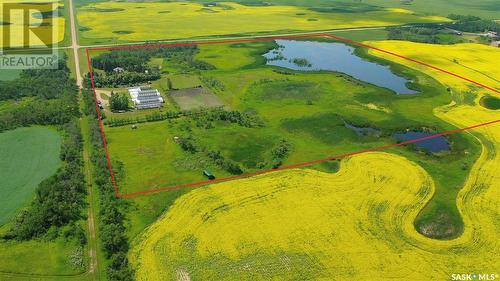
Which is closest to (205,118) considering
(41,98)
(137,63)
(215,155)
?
(215,155)

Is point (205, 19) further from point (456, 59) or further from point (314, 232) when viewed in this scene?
point (314, 232)

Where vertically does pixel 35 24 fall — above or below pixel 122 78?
above

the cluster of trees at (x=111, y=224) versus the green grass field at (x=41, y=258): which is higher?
the cluster of trees at (x=111, y=224)

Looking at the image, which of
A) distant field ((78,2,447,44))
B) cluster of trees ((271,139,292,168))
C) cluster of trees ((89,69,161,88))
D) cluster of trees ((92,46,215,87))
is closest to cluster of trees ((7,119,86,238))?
cluster of trees ((271,139,292,168))

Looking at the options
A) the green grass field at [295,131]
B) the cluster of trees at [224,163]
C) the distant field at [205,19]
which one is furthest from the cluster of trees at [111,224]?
the distant field at [205,19]

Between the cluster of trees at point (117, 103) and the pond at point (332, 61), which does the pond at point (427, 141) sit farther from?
the cluster of trees at point (117, 103)

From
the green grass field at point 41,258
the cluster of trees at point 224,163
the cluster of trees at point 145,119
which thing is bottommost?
the green grass field at point 41,258

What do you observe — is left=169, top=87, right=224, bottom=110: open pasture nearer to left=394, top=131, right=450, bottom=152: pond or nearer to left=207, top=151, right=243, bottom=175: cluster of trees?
left=207, top=151, right=243, bottom=175: cluster of trees

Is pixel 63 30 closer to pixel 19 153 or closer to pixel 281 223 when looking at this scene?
pixel 19 153
